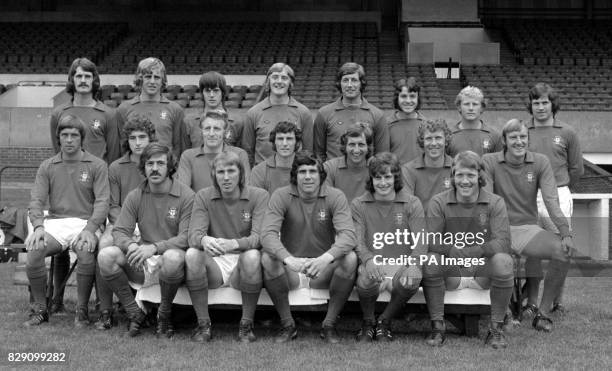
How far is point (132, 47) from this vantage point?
2070 cm

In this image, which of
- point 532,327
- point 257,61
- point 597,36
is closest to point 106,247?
point 532,327

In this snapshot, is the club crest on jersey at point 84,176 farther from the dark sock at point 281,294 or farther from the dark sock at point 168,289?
the dark sock at point 281,294

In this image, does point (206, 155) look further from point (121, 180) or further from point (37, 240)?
point (37, 240)

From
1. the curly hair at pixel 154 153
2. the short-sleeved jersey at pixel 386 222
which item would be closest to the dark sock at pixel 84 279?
the curly hair at pixel 154 153

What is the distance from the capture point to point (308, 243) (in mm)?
5156

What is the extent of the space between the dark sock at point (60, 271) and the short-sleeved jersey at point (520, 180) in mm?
3274

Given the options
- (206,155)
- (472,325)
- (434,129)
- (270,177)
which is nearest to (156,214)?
(206,155)

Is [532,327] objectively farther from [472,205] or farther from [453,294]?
[472,205]

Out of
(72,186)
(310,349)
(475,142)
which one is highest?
(475,142)

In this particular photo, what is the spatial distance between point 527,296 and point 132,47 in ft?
54.5

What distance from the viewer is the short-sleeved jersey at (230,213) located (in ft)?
16.9

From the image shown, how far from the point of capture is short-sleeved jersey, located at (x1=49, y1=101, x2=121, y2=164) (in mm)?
6117

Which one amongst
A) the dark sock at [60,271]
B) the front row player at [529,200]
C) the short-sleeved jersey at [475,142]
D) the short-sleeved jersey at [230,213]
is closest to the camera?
the short-sleeved jersey at [230,213]

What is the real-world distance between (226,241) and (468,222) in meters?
1.58
